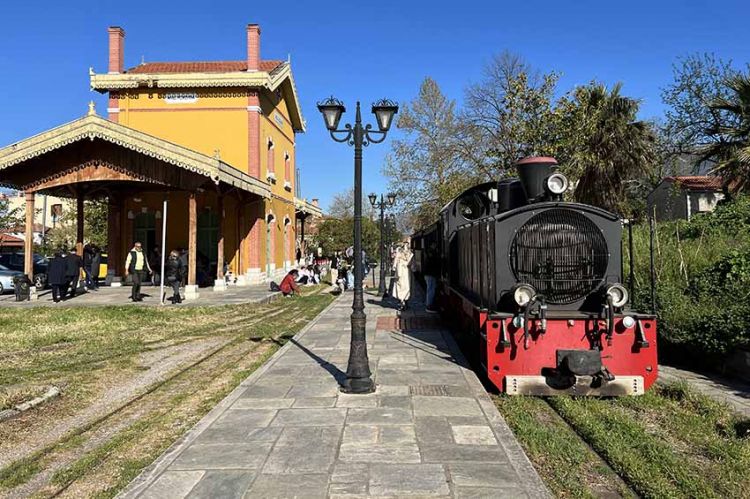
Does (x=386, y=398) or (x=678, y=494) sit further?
(x=386, y=398)

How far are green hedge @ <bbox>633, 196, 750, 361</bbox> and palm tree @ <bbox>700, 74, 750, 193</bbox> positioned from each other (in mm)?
2758

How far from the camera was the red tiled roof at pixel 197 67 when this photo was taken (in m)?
26.1

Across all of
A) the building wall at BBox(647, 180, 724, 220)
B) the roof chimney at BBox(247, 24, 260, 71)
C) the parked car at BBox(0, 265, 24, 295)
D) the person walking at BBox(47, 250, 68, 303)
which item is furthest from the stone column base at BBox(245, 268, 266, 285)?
the building wall at BBox(647, 180, 724, 220)

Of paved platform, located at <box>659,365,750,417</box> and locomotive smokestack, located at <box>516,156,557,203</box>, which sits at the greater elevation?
locomotive smokestack, located at <box>516,156,557,203</box>

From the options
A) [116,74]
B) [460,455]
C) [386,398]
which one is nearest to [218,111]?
[116,74]

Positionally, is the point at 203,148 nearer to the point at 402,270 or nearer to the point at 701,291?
the point at 402,270

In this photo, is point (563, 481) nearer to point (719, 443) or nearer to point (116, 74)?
point (719, 443)

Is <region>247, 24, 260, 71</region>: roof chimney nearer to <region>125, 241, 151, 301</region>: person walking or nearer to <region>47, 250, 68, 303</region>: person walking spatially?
<region>125, 241, 151, 301</region>: person walking

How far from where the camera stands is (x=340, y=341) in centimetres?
1019

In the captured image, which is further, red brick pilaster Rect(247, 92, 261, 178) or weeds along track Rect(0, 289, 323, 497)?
red brick pilaster Rect(247, 92, 261, 178)

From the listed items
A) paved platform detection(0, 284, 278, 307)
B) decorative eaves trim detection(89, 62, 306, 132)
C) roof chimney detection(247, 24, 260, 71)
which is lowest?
paved platform detection(0, 284, 278, 307)

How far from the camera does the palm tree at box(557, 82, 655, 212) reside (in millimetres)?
18188

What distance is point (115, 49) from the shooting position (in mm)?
24250

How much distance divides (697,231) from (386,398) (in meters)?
10.0
